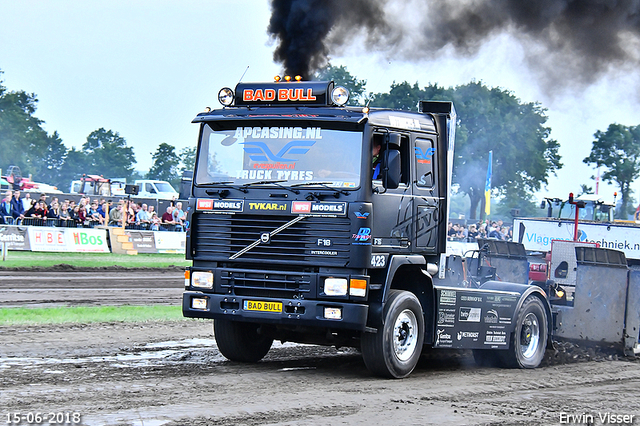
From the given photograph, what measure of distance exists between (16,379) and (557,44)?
34.2 feet

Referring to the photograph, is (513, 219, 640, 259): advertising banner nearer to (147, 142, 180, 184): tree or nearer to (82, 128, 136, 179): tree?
(147, 142, 180, 184): tree

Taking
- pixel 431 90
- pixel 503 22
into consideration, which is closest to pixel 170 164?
pixel 431 90

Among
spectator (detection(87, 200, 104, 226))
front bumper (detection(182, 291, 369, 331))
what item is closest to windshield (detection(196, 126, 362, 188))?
front bumper (detection(182, 291, 369, 331))

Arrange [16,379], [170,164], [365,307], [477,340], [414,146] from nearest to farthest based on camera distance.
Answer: [16,379] < [365,307] < [414,146] < [477,340] < [170,164]

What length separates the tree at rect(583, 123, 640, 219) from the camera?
194 feet

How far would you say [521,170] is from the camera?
70.4 metres

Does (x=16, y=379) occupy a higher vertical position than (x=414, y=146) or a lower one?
lower

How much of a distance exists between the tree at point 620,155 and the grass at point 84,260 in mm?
40653

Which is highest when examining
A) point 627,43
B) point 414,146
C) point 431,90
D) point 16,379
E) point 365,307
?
point 431,90

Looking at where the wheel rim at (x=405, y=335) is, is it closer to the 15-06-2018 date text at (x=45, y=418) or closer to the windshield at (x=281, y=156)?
the windshield at (x=281, y=156)

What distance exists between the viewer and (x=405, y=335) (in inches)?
367

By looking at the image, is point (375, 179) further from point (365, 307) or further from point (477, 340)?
point (477, 340)

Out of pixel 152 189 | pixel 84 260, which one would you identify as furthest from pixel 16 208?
pixel 152 189

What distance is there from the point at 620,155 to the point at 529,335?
172 ft
